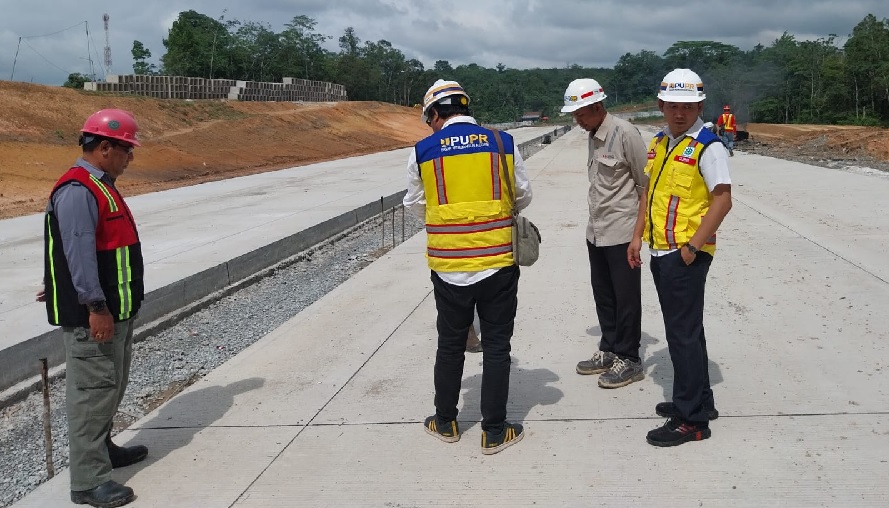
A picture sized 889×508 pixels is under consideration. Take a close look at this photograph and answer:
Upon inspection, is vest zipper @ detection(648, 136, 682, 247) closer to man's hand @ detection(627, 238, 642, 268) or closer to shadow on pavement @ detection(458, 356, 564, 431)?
man's hand @ detection(627, 238, 642, 268)

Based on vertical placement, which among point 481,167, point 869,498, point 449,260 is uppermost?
point 481,167

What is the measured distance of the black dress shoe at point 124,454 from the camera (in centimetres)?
395

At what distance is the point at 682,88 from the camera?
12.3ft

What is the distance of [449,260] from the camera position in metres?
3.77

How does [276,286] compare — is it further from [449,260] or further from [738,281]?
[449,260]

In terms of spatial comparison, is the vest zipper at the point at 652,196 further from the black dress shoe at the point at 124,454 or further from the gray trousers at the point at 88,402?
the black dress shoe at the point at 124,454

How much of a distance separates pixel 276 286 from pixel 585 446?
18.2 feet

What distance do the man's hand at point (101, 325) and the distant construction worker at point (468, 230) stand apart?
4.89 ft

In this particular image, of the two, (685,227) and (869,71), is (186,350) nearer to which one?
(685,227)

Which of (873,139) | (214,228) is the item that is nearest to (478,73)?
(873,139)

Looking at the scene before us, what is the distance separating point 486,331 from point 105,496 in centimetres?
191

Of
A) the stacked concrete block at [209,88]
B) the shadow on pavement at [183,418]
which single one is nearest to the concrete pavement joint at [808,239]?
the shadow on pavement at [183,418]

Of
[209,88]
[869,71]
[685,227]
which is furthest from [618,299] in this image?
[869,71]

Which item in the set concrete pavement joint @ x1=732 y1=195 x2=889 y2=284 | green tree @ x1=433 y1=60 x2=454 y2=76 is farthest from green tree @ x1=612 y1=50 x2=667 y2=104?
concrete pavement joint @ x1=732 y1=195 x2=889 y2=284
